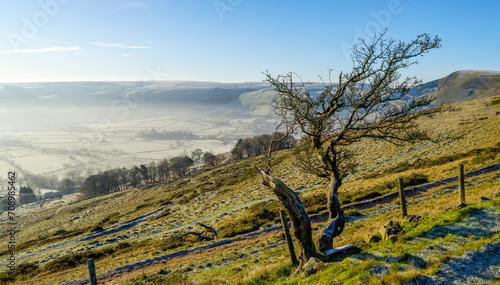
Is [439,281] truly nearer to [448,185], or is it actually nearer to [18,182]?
[448,185]

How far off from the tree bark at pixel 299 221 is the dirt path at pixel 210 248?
855cm

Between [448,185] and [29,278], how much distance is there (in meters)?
33.4

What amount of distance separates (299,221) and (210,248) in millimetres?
10752

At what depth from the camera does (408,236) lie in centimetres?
833

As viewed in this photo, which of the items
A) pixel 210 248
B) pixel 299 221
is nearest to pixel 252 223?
pixel 210 248

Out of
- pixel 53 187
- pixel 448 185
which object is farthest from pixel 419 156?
Result: pixel 53 187

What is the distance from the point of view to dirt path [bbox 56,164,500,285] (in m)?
15.2

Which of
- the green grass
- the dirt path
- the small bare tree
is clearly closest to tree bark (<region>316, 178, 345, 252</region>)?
the small bare tree

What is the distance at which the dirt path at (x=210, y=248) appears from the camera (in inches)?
597

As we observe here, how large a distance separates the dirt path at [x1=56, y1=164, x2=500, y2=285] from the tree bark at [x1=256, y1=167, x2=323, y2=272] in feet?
28.0

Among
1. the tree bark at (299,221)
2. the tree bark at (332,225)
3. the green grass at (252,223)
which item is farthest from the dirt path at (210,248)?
the tree bark at (299,221)

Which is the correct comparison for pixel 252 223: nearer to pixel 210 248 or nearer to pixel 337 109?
pixel 210 248

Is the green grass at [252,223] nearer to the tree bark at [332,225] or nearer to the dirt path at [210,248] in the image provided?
the dirt path at [210,248]

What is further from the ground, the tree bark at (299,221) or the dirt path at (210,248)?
the tree bark at (299,221)
